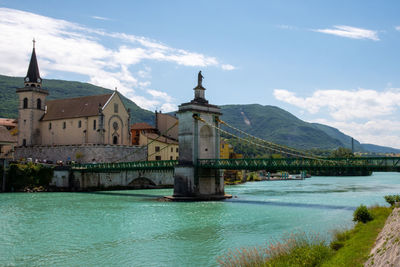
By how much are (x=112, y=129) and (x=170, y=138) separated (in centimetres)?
1288

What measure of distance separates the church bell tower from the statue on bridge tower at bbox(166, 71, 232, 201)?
42.8m

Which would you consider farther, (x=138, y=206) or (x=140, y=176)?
(x=140, y=176)

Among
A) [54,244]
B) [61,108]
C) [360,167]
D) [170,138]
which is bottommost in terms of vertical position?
[54,244]

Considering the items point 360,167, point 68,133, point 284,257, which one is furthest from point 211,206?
point 68,133

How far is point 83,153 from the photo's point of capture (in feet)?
218

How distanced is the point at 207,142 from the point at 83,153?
2878cm

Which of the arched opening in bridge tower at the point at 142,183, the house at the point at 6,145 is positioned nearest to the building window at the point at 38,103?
the house at the point at 6,145

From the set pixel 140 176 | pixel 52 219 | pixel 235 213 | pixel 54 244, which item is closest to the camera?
pixel 54 244

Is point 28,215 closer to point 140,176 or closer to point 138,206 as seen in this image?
point 138,206

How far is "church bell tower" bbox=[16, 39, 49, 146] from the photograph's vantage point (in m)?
75.4

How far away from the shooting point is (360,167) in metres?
35.2

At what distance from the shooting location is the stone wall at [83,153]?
6625 centimetres

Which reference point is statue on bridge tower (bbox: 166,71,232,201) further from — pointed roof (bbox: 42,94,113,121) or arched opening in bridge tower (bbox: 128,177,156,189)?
pointed roof (bbox: 42,94,113,121)

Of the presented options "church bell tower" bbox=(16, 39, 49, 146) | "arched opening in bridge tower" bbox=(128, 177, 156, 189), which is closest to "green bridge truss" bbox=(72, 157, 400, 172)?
"arched opening in bridge tower" bbox=(128, 177, 156, 189)
